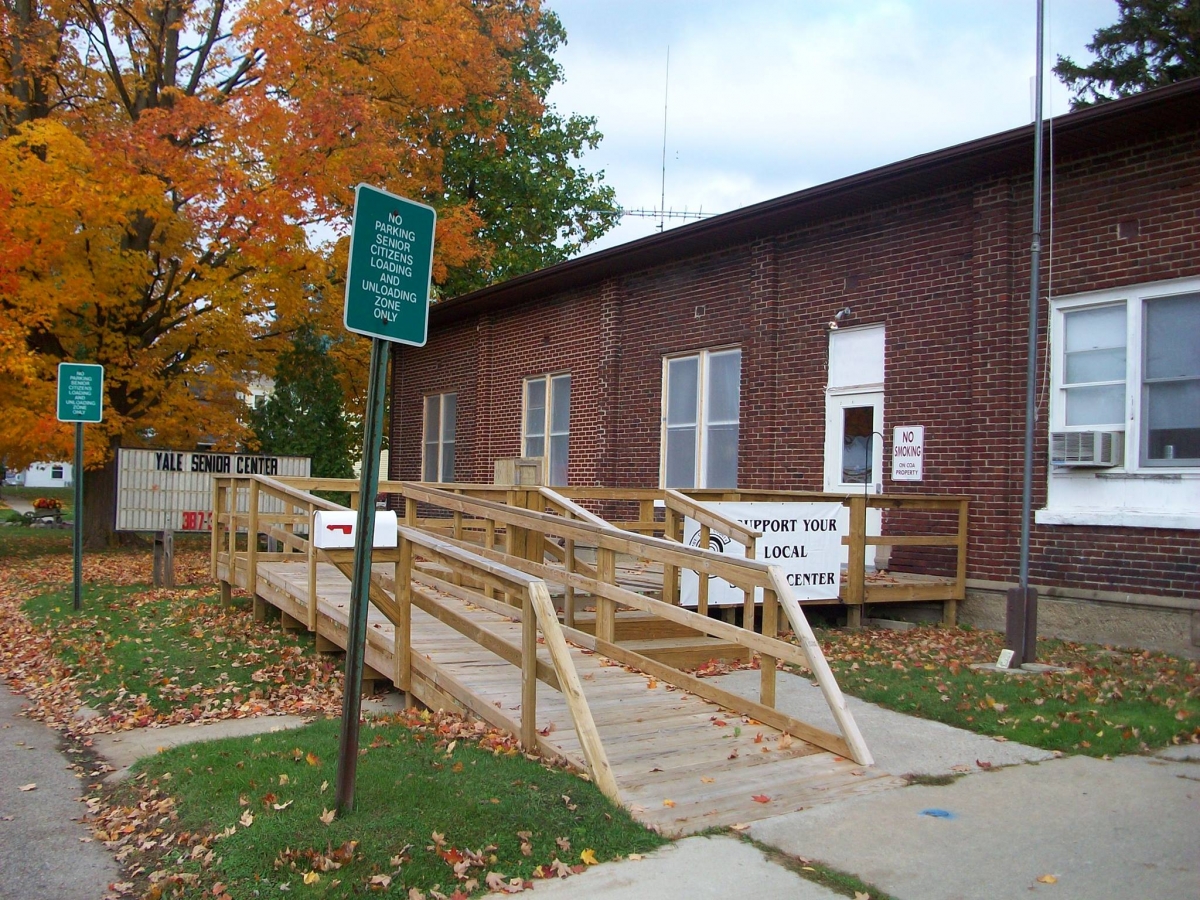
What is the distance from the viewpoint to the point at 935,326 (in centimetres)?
1212

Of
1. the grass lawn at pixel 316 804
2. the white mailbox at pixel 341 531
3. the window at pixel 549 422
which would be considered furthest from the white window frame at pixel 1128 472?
the window at pixel 549 422

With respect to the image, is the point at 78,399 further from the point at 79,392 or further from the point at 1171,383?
the point at 1171,383

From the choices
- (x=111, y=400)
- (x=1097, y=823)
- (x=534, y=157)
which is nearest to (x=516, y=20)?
(x=534, y=157)

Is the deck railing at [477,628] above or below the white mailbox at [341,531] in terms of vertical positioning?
below

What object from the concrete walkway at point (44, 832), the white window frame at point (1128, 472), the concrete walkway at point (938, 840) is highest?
the white window frame at point (1128, 472)

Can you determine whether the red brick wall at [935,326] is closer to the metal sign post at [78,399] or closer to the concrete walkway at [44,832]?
the metal sign post at [78,399]

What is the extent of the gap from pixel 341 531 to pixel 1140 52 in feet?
99.1

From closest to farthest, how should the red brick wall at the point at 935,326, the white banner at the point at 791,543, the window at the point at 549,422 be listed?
the white banner at the point at 791,543 → the red brick wall at the point at 935,326 → the window at the point at 549,422

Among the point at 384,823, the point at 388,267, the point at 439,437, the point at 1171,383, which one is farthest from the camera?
the point at 439,437

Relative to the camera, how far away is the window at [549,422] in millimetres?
18406

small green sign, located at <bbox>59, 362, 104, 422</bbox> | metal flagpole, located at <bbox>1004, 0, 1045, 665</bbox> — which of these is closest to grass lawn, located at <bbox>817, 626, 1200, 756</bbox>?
metal flagpole, located at <bbox>1004, 0, 1045, 665</bbox>

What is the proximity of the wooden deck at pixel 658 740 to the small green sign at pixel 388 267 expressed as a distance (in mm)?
2295

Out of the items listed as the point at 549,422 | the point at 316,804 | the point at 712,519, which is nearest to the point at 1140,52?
the point at 549,422

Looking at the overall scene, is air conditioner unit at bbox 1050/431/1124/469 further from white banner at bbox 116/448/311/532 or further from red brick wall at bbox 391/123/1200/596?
white banner at bbox 116/448/311/532
